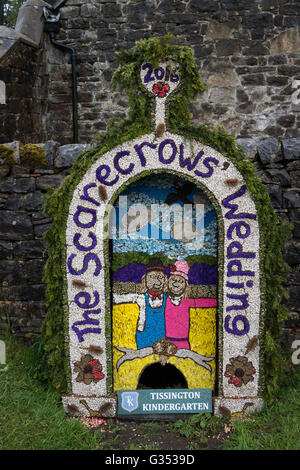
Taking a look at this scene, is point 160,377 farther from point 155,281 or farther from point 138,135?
point 138,135

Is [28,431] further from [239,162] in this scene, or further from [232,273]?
[239,162]

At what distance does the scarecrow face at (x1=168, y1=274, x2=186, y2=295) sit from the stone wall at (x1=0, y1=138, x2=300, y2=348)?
1.26 meters

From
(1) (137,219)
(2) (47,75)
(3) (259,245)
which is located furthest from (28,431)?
(2) (47,75)

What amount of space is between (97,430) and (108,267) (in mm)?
1225

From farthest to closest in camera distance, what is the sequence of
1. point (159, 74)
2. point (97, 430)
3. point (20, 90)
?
1. point (20, 90)
2. point (97, 430)
3. point (159, 74)

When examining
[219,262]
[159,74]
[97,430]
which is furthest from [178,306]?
[159,74]

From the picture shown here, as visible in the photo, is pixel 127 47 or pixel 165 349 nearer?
pixel 165 349

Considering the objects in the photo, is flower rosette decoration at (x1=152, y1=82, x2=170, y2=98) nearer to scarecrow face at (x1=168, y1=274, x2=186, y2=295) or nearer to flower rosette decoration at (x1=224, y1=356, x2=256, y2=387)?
scarecrow face at (x1=168, y1=274, x2=186, y2=295)

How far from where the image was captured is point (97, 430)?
10.1 ft

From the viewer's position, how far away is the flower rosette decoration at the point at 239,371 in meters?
3.15

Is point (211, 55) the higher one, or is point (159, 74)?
point (211, 55)

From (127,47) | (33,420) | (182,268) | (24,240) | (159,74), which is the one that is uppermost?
(127,47)

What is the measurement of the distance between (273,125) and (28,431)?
5.92 metres

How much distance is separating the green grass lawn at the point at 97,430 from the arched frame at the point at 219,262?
0.15 metres
